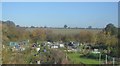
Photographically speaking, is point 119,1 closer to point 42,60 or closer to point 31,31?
point 42,60

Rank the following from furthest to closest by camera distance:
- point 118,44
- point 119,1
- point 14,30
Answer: point 14,30, point 118,44, point 119,1

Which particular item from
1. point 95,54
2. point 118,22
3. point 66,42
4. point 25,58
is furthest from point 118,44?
point 25,58

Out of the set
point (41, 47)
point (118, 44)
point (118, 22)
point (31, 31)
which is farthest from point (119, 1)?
point (31, 31)

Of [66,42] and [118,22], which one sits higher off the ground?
[118,22]

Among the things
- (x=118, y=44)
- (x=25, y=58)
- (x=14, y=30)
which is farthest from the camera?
(x=14, y=30)

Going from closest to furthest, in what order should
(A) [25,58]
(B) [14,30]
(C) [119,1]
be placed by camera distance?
(C) [119,1]
(A) [25,58]
(B) [14,30]

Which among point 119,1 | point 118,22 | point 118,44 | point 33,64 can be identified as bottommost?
point 33,64

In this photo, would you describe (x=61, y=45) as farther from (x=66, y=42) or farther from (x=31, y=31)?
(x=31, y=31)

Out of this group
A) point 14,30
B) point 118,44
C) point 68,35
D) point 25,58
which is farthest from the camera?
point 68,35

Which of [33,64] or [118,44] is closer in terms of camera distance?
[33,64]
